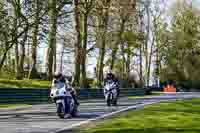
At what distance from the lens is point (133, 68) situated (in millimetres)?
88375

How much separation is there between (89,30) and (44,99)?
23.9m

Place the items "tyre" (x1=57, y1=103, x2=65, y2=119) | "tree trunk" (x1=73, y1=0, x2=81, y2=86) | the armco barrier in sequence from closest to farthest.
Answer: "tyre" (x1=57, y1=103, x2=65, y2=119) → the armco barrier → "tree trunk" (x1=73, y1=0, x2=81, y2=86)

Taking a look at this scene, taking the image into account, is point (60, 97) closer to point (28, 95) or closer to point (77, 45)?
point (28, 95)

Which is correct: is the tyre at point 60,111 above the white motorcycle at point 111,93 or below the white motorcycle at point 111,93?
below

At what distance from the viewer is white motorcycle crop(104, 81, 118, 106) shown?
27125mm

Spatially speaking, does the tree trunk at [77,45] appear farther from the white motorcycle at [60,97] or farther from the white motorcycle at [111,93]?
the white motorcycle at [60,97]

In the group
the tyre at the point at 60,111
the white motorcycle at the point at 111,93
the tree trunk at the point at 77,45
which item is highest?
the tree trunk at the point at 77,45

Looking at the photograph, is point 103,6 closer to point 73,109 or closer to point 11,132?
point 73,109

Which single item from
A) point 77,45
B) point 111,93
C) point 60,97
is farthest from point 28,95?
point 77,45

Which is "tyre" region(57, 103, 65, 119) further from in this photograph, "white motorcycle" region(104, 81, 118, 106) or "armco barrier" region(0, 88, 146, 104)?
"armco barrier" region(0, 88, 146, 104)

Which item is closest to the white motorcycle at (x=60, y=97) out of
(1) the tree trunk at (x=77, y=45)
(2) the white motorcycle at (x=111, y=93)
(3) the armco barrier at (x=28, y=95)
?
(2) the white motorcycle at (x=111, y=93)

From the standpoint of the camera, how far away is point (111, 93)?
27.2 metres

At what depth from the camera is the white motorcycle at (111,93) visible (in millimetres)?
27125

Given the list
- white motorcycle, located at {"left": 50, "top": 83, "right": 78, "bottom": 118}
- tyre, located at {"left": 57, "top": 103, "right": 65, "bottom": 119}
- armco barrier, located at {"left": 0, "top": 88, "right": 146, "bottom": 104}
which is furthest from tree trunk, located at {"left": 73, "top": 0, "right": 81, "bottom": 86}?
tyre, located at {"left": 57, "top": 103, "right": 65, "bottom": 119}
